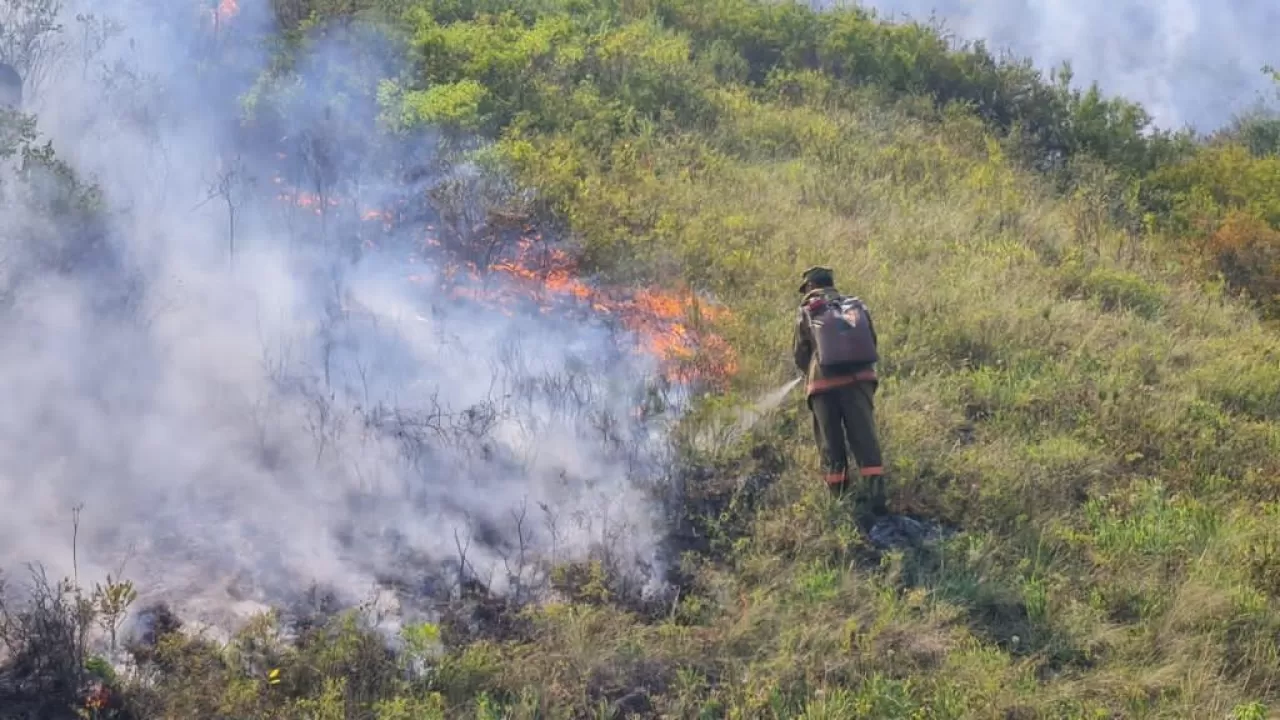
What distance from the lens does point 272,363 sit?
21.0ft

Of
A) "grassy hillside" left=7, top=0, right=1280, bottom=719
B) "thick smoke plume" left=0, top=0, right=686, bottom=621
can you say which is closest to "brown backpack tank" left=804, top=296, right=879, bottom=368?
"grassy hillside" left=7, top=0, right=1280, bottom=719

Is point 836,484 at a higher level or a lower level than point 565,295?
lower

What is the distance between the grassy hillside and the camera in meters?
4.61

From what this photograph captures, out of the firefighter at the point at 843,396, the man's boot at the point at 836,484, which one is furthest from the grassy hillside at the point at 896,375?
the firefighter at the point at 843,396

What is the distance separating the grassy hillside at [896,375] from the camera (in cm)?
461

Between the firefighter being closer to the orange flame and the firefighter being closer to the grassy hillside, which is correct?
the grassy hillside

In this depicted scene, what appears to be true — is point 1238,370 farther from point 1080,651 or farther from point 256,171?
point 256,171

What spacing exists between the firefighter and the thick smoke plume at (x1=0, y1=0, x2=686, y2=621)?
37.8 inches

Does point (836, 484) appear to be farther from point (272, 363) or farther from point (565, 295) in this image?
point (272, 363)

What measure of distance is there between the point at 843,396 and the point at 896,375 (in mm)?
1710

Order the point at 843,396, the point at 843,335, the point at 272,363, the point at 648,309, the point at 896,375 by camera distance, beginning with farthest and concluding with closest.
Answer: the point at 648,309 < the point at 896,375 < the point at 272,363 < the point at 843,396 < the point at 843,335

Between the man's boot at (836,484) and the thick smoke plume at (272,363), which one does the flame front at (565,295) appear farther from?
the man's boot at (836,484)

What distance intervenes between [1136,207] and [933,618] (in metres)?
8.72

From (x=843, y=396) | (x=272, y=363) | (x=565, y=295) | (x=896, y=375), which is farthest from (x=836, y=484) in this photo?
(x=272, y=363)
